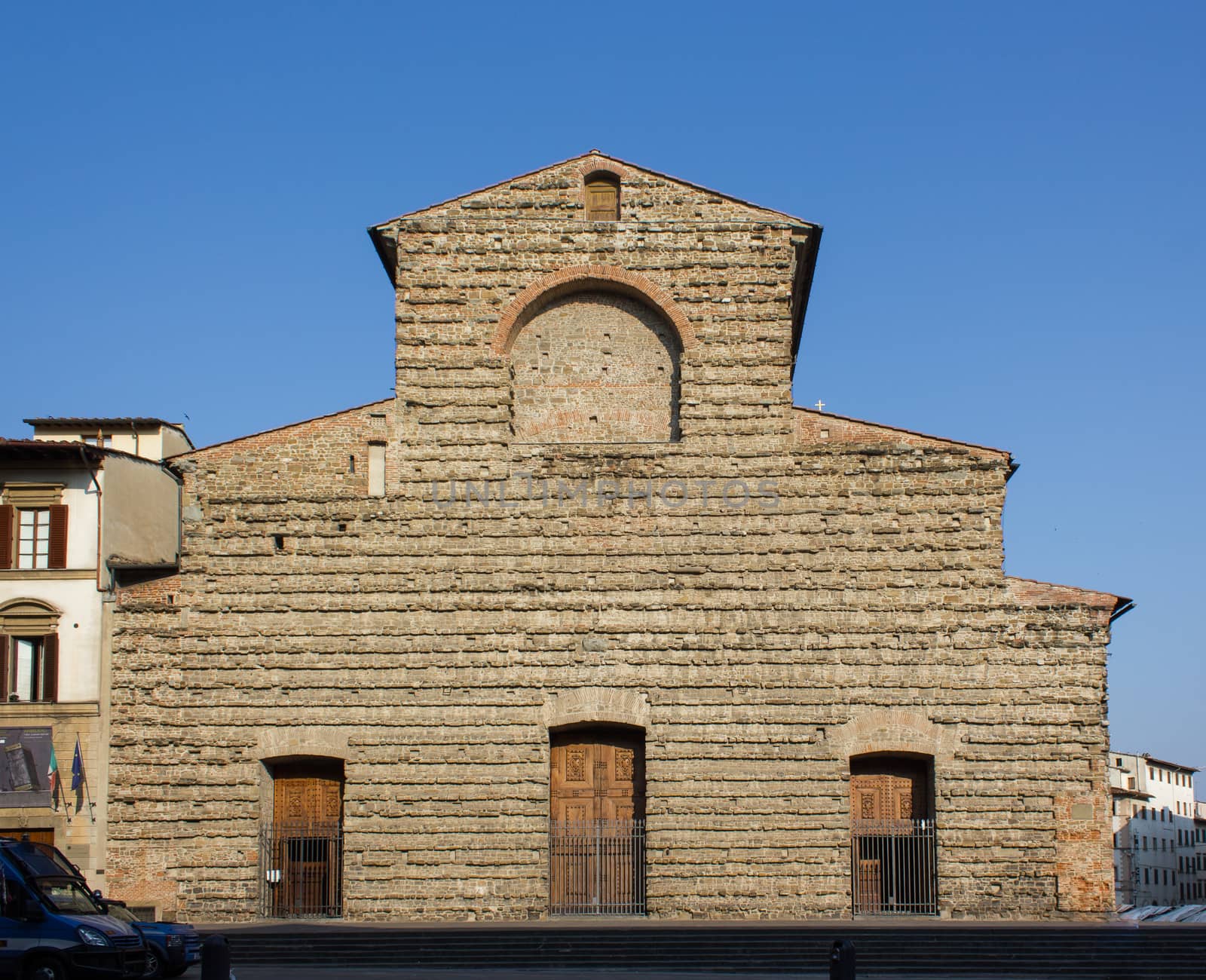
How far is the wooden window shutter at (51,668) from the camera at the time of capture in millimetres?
20844

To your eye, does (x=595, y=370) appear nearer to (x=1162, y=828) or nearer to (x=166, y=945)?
(x=166, y=945)

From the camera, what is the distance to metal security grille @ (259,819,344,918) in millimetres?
20391

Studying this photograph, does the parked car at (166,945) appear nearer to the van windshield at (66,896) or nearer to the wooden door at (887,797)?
the van windshield at (66,896)

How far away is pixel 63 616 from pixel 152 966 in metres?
7.36

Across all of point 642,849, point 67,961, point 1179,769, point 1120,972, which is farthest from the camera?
point 1179,769

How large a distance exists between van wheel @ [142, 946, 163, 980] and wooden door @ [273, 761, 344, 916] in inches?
196

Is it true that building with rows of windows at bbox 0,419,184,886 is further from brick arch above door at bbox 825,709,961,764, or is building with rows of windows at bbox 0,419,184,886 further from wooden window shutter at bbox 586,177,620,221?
brick arch above door at bbox 825,709,961,764

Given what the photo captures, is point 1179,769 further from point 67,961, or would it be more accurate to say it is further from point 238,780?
point 67,961

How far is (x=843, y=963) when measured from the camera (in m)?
13.3

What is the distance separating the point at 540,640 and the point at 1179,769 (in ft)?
222

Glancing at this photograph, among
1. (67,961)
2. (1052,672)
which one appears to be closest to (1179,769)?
(1052,672)

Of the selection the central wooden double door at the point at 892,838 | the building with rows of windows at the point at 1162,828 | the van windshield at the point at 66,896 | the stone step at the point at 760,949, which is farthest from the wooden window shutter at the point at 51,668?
the building with rows of windows at the point at 1162,828

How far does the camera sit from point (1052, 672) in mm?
20312

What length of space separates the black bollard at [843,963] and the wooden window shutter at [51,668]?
481 inches
